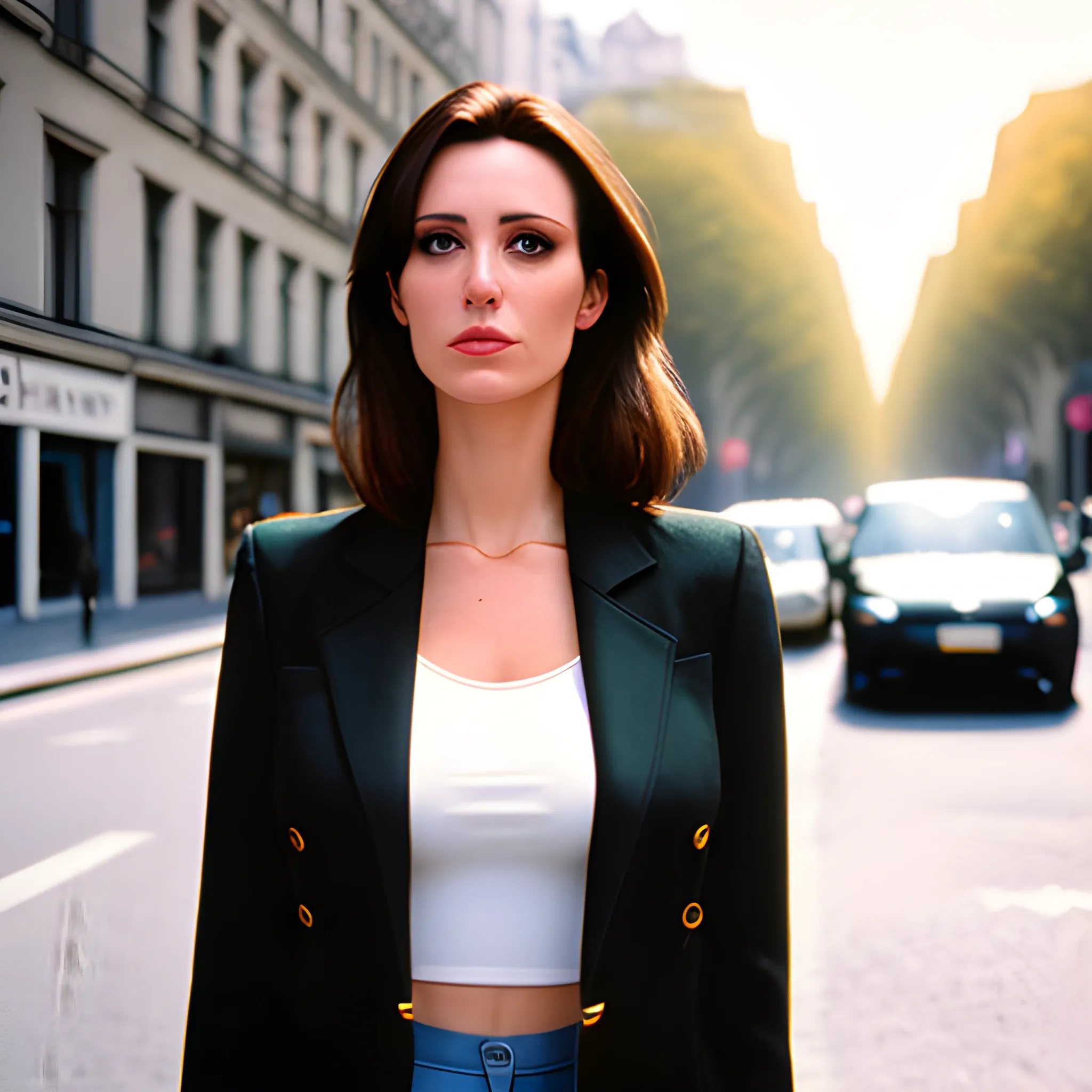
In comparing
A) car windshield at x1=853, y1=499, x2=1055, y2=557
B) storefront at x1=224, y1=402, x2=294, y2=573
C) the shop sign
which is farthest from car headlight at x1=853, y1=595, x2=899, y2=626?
the shop sign

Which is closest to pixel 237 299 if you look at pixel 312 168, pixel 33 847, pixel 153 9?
pixel 153 9

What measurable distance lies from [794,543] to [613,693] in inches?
462

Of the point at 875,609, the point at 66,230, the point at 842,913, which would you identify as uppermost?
the point at 66,230

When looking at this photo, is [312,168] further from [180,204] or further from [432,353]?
[432,353]

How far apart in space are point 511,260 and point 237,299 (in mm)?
3707

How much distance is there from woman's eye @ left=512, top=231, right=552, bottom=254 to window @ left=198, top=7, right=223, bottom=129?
2.01 meters

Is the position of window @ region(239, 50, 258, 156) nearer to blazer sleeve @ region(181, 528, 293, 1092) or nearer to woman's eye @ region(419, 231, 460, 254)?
woman's eye @ region(419, 231, 460, 254)

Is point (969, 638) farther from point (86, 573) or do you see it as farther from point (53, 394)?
point (53, 394)

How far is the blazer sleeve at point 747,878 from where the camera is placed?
5.14 ft

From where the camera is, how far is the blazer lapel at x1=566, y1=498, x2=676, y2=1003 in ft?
4.71

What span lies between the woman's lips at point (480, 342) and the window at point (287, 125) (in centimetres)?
354

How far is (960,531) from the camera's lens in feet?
29.3

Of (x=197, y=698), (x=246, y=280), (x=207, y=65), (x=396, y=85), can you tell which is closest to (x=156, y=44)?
(x=207, y=65)

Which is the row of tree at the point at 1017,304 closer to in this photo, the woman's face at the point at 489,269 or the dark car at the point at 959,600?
the dark car at the point at 959,600
